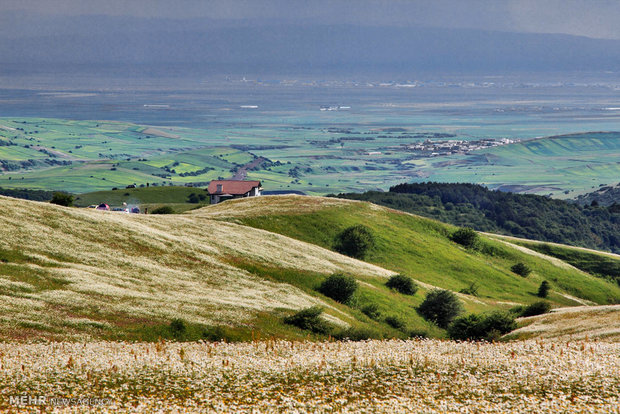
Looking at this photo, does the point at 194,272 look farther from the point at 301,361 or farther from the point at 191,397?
the point at 191,397

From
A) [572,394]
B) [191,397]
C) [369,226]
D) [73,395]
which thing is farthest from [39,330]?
[369,226]

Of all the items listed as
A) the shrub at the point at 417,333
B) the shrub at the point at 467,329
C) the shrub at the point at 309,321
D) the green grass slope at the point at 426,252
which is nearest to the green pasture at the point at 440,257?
the green grass slope at the point at 426,252

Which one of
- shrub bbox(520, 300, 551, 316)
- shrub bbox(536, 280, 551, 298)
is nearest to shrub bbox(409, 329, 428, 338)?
shrub bbox(520, 300, 551, 316)

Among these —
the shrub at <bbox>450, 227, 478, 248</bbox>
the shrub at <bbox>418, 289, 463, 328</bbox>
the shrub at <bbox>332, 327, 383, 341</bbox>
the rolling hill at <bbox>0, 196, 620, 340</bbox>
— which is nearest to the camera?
the rolling hill at <bbox>0, 196, 620, 340</bbox>

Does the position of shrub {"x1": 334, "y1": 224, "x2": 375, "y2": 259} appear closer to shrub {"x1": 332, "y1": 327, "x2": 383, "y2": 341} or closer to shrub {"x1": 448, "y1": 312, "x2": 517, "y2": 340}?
shrub {"x1": 448, "y1": 312, "x2": 517, "y2": 340}

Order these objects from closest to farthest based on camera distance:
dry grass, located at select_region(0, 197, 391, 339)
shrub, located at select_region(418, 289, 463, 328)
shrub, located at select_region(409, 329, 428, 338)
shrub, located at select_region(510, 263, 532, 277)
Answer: dry grass, located at select_region(0, 197, 391, 339) → shrub, located at select_region(409, 329, 428, 338) → shrub, located at select_region(418, 289, 463, 328) → shrub, located at select_region(510, 263, 532, 277)

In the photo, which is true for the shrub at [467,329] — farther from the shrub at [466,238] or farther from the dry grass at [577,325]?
the shrub at [466,238]

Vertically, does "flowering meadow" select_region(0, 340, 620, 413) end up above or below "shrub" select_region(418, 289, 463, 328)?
above
